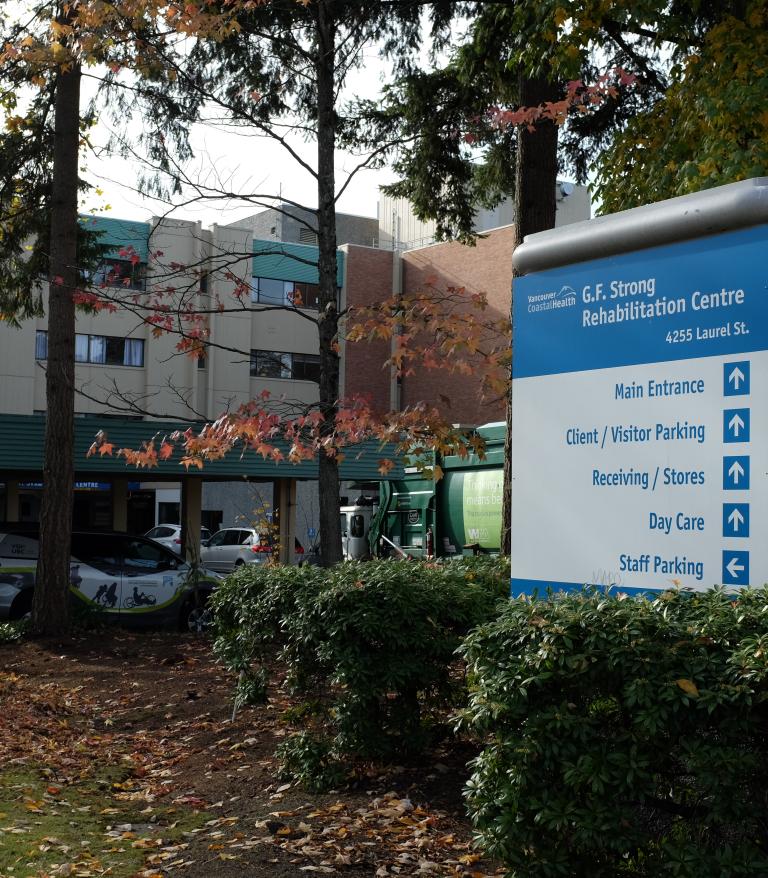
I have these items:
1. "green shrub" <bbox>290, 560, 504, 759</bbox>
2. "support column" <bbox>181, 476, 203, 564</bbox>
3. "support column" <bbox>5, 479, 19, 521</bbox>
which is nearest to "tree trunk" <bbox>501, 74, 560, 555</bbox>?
"green shrub" <bbox>290, 560, 504, 759</bbox>

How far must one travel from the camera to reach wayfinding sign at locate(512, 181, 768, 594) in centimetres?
433

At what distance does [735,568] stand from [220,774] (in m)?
4.44

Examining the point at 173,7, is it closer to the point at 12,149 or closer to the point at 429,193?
the point at 429,193

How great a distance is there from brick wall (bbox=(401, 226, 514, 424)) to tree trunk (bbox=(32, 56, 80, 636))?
27786 millimetres

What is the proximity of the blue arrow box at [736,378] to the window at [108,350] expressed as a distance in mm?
41877

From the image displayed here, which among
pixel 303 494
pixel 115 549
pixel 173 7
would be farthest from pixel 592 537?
pixel 303 494

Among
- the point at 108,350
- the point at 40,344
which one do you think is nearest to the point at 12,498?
the point at 40,344

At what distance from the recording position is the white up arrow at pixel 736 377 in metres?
4.33

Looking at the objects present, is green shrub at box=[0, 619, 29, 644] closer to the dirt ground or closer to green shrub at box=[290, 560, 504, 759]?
the dirt ground

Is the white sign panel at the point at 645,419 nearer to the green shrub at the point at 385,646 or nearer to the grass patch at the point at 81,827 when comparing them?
the green shrub at the point at 385,646

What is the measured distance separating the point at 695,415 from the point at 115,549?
14.0 meters

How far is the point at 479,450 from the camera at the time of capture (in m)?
10.4

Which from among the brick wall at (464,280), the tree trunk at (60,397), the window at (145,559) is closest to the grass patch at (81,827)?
the tree trunk at (60,397)

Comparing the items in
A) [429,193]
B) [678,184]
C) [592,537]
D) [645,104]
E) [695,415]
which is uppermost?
[645,104]
